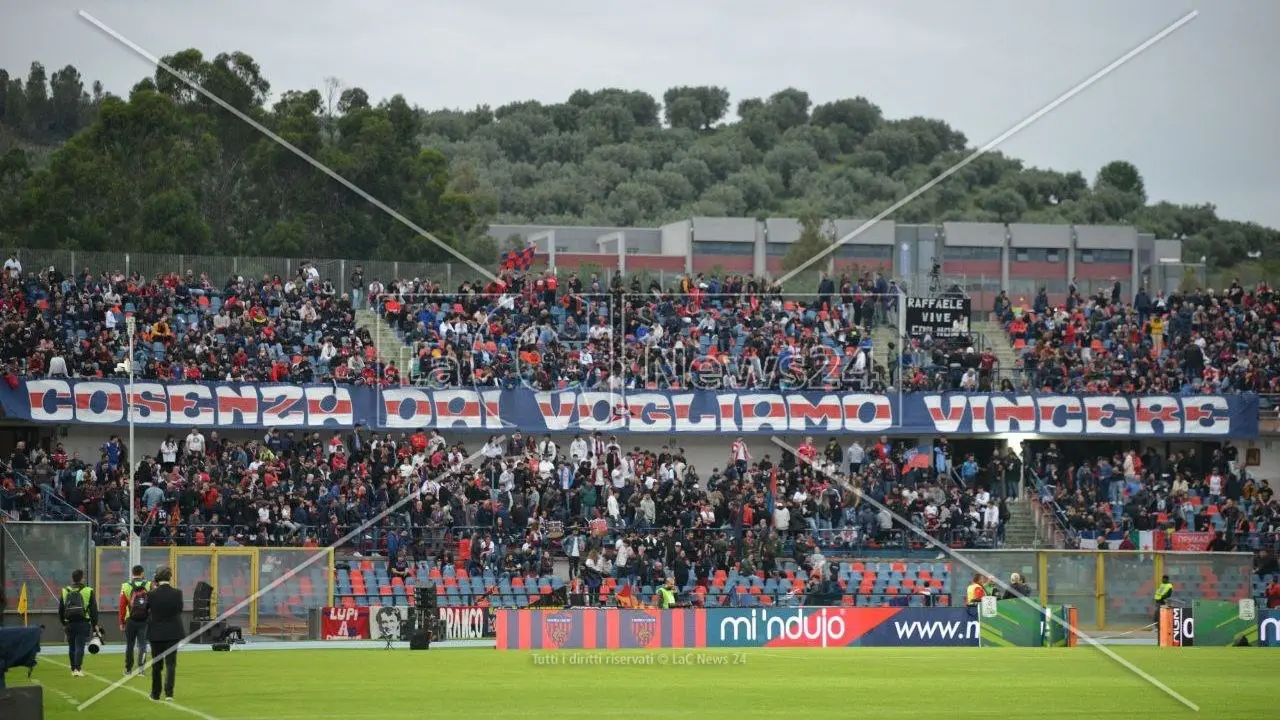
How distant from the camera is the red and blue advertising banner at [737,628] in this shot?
29938 millimetres

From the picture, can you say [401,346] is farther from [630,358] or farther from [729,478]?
[729,478]

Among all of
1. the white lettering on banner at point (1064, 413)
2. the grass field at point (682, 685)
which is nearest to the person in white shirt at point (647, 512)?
the white lettering on banner at point (1064, 413)

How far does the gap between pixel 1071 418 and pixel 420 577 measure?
63.8ft

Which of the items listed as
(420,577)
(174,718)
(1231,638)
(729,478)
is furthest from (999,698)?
(729,478)

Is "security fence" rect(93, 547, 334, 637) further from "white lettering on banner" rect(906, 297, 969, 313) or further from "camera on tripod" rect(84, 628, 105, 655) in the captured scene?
"white lettering on banner" rect(906, 297, 969, 313)

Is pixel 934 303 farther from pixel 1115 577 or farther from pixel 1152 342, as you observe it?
pixel 1115 577

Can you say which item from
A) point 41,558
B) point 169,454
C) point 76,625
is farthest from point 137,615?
point 169,454

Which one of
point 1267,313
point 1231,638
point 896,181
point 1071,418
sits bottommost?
point 1231,638

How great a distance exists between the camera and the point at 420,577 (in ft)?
126

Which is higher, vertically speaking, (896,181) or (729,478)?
(896,181)

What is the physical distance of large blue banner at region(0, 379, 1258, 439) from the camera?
4247cm

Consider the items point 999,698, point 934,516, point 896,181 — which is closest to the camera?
point 999,698

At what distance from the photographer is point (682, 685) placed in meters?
21.2

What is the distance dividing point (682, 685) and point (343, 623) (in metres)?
15.1
